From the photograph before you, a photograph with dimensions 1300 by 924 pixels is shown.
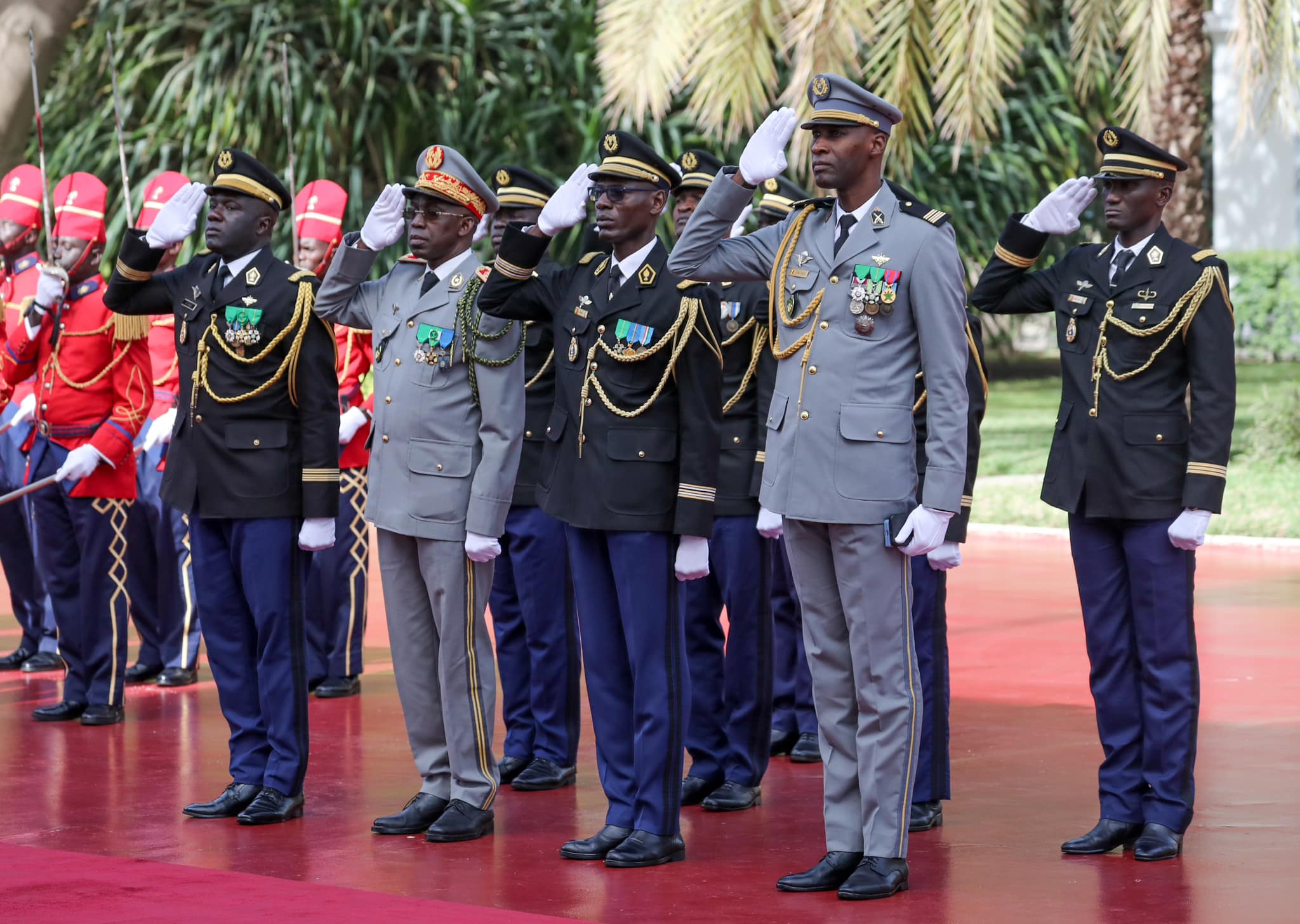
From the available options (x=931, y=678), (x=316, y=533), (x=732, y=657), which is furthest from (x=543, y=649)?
(x=931, y=678)

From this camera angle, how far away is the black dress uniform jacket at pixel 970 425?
5721 millimetres

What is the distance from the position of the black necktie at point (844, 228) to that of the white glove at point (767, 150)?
0.22 meters

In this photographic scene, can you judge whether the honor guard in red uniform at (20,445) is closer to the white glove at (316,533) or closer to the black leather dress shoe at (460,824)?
the white glove at (316,533)

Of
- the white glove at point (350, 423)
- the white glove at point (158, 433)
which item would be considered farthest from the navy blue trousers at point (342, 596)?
the white glove at point (158, 433)

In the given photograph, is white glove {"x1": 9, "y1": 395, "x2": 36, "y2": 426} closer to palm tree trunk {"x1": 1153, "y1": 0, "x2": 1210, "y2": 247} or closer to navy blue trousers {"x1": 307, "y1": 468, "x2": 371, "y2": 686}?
navy blue trousers {"x1": 307, "y1": 468, "x2": 371, "y2": 686}

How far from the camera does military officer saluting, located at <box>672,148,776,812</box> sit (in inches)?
248

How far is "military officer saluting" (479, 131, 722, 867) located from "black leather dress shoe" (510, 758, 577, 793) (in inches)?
35.9

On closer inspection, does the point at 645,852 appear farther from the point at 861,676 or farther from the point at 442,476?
the point at 442,476

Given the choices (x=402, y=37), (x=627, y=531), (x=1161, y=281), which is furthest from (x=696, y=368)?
(x=402, y=37)

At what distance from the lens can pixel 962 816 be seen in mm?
5973

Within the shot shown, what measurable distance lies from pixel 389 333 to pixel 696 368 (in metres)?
0.97

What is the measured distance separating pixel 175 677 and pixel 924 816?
155 inches

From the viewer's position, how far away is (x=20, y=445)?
8.85 metres

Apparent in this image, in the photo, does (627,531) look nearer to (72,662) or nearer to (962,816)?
(962,816)
